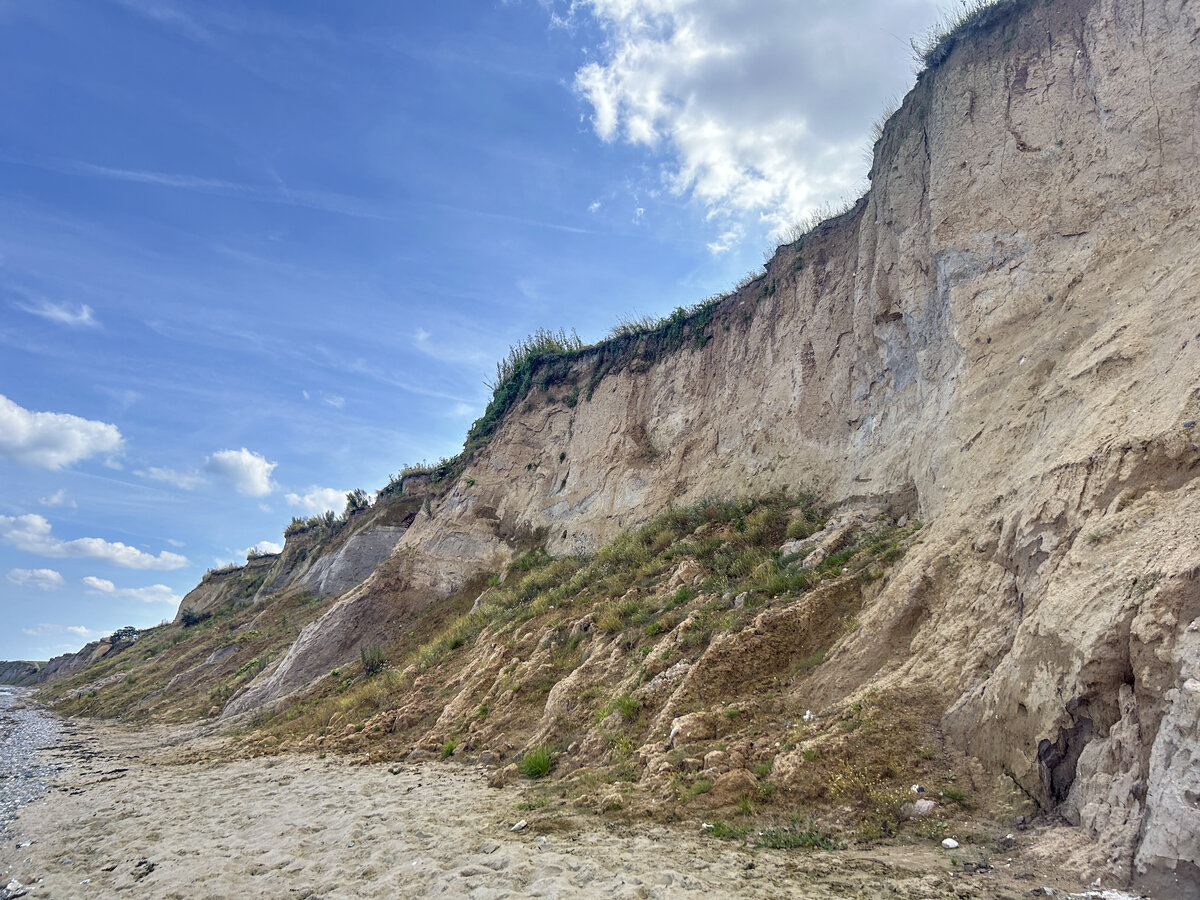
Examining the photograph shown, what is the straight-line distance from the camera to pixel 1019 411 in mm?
8156

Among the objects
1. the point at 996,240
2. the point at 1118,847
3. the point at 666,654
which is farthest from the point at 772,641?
the point at 996,240

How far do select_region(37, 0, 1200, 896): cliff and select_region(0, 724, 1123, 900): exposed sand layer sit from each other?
1254 mm

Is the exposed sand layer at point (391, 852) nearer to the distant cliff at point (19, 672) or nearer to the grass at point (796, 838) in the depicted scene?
the grass at point (796, 838)

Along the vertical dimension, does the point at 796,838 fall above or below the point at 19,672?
below

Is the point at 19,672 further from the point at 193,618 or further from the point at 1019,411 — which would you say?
the point at 1019,411

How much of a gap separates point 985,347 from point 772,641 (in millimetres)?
5401

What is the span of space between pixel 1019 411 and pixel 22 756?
70.9 feet

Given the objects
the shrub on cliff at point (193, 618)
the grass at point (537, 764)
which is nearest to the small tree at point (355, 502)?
the shrub on cliff at point (193, 618)

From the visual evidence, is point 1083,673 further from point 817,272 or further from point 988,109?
point 817,272

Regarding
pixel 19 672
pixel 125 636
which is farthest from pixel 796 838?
pixel 19 672

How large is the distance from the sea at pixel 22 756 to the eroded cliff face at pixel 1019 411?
16.1 ft

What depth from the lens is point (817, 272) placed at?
16.0 meters

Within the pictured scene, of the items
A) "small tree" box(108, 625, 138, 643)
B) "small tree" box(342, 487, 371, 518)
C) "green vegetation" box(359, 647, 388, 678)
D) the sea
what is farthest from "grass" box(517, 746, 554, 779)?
"small tree" box(108, 625, 138, 643)

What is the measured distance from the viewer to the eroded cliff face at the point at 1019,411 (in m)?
4.40
